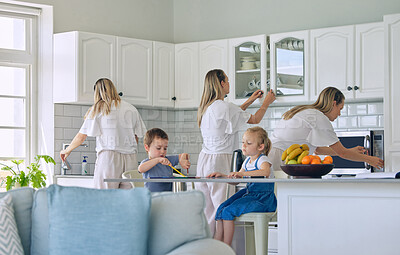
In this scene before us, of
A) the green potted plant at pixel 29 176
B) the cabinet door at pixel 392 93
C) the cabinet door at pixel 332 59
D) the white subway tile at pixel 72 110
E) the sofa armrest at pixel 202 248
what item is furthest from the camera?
the white subway tile at pixel 72 110

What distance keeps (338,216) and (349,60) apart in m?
2.59

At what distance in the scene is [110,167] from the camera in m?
4.91

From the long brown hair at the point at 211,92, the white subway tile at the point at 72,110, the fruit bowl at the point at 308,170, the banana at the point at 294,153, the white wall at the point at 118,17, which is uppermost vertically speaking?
the white wall at the point at 118,17

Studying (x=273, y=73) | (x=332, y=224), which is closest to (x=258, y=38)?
(x=273, y=73)

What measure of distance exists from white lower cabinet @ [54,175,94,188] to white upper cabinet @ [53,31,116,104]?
2.25ft

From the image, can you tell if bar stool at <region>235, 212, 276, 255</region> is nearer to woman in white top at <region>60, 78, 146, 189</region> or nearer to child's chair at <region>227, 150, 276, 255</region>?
child's chair at <region>227, 150, 276, 255</region>

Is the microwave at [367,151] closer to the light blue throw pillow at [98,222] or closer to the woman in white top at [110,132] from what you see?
the woman in white top at [110,132]

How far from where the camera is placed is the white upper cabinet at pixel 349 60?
5293mm

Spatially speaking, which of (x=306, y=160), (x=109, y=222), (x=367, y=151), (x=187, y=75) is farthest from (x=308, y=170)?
(x=187, y=75)

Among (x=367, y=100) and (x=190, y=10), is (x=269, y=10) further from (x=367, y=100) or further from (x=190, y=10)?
(x=367, y=100)

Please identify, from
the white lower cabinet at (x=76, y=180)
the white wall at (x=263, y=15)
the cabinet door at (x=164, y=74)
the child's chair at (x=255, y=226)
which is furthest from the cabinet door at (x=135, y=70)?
the child's chair at (x=255, y=226)

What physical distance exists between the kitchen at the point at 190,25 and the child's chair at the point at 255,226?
1.85 meters

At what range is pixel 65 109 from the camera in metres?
5.83

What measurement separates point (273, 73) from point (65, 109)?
6.37ft
